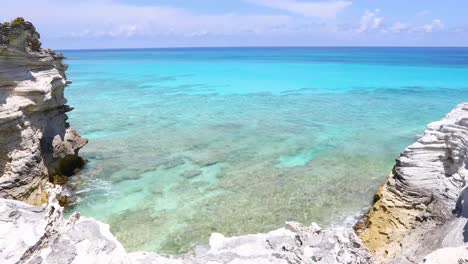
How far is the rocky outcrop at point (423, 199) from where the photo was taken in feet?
35.2

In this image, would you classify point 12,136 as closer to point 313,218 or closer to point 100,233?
point 100,233

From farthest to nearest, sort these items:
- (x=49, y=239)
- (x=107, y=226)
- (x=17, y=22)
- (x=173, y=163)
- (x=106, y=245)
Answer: (x=173, y=163) < (x=17, y=22) < (x=107, y=226) < (x=106, y=245) < (x=49, y=239)

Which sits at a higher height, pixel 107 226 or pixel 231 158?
pixel 107 226

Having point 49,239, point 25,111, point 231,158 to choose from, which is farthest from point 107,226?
point 231,158

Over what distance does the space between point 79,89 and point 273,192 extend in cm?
4333

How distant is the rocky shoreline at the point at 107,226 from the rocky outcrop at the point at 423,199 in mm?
35

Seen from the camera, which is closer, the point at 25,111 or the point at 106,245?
the point at 106,245

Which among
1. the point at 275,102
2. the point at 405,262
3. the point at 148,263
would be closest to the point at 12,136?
the point at 148,263

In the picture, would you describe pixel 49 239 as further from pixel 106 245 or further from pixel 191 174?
pixel 191 174

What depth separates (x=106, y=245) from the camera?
6898 mm

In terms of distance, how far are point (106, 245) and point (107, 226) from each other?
0.83 meters

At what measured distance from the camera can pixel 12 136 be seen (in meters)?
13.8

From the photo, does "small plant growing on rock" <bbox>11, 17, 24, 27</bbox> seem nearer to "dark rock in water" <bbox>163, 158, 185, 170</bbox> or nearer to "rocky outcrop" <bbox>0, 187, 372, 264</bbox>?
"rocky outcrop" <bbox>0, 187, 372, 264</bbox>

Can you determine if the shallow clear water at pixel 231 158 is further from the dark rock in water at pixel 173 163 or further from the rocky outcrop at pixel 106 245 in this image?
the rocky outcrop at pixel 106 245
